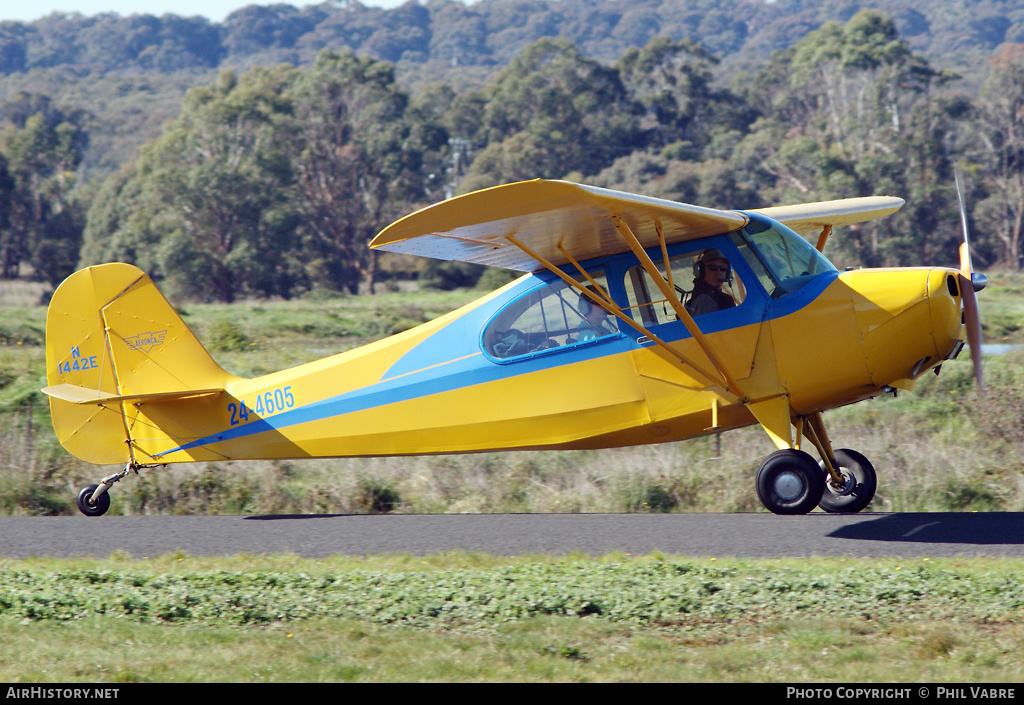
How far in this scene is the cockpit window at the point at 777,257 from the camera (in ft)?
25.9

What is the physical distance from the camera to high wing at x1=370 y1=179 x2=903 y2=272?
6375 millimetres

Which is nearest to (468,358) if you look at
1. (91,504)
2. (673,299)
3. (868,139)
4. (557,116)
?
(673,299)

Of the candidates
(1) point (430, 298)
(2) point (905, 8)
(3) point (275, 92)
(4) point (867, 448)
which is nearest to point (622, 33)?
(2) point (905, 8)

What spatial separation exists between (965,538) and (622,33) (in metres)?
204

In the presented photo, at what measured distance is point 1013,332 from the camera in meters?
27.0

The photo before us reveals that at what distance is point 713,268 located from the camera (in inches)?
314

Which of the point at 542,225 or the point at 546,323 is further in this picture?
the point at 546,323

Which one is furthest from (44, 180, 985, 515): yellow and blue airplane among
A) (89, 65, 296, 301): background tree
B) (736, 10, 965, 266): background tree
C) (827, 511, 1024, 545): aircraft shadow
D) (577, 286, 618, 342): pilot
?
(89, 65, 296, 301): background tree

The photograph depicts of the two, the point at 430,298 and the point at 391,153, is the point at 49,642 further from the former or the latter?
the point at 391,153

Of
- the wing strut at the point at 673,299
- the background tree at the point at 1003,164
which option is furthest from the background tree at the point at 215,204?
the wing strut at the point at 673,299

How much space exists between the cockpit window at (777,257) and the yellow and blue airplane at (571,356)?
0.02 metres

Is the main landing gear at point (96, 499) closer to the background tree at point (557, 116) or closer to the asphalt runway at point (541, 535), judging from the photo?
the asphalt runway at point (541, 535)

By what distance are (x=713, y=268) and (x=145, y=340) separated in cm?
534

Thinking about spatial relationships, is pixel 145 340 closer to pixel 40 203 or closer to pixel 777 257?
pixel 777 257
